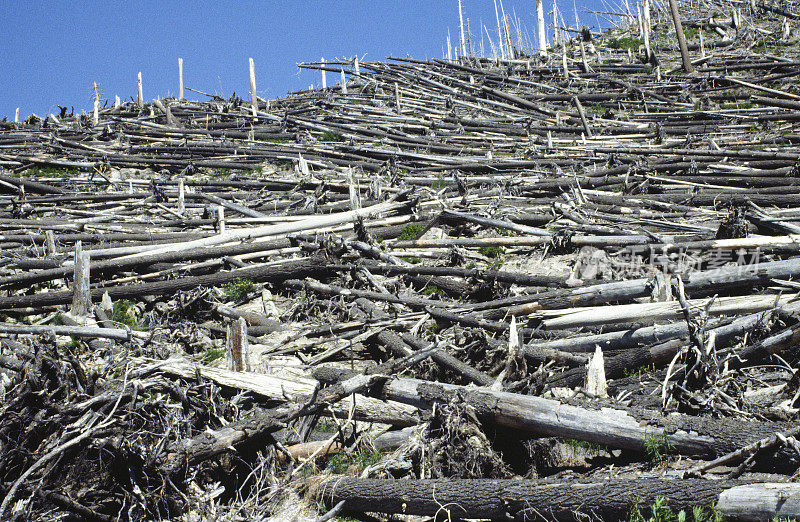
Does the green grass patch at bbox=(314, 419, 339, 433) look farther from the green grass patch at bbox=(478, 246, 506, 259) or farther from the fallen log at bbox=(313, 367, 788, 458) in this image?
the green grass patch at bbox=(478, 246, 506, 259)

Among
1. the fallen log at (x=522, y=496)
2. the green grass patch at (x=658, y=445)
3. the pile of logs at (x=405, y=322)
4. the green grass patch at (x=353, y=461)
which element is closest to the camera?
the fallen log at (x=522, y=496)

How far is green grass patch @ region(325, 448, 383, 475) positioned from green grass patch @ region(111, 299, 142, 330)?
3950 millimetres

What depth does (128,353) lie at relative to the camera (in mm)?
6098

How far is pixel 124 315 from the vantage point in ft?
27.2

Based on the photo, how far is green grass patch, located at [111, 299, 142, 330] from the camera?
319 inches

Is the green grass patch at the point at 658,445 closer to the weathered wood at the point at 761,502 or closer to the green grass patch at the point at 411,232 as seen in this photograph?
the weathered wood at the point at 761,502

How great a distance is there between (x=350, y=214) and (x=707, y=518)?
797cm

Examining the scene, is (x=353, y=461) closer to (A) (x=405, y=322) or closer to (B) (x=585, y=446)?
(B) (x=585, y=446)

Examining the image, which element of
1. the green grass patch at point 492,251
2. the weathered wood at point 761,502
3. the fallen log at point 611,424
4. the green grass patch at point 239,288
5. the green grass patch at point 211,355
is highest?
the green grass patch at point 492,251

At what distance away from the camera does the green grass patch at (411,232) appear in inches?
415

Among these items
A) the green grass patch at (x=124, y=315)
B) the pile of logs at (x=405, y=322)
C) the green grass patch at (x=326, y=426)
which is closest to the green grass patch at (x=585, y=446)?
the pile of logs at (x=405, y=322)

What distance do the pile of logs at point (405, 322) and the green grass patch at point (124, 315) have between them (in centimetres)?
4

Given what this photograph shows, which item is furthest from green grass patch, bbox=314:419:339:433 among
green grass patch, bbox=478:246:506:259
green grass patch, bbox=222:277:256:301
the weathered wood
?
green grass patch, bbox=478:246:506:259

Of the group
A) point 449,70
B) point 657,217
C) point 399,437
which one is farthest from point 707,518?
point 449,70
